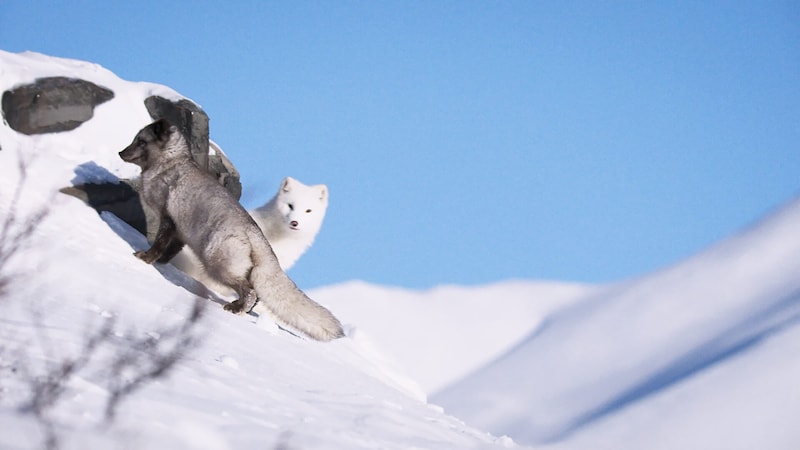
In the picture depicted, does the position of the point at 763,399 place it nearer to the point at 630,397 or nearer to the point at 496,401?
the point at 630,397

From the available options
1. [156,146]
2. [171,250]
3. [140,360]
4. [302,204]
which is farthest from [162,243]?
[140,360]

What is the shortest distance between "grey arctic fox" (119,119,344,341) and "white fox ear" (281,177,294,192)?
1214 millimetres

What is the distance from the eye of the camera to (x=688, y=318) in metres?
31.6

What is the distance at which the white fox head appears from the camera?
9.19m

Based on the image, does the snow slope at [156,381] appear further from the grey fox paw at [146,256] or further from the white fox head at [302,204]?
the white fox head at [302,204]

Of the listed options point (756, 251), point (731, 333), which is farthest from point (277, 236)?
point (756, 251)

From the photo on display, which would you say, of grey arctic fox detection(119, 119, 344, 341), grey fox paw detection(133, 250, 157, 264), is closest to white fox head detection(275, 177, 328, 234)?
grey arctic fox detection(119, 119, 344, 341)

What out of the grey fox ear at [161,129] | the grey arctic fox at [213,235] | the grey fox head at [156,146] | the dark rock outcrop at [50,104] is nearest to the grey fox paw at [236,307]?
the grey arctic fox at [213,235]

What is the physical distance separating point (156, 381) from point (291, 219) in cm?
541

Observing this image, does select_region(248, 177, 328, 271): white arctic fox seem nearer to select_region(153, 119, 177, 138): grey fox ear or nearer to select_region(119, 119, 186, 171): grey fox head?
select_region(119, 119, 186, 171): grey fox head

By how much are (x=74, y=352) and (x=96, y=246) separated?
3.87 meters

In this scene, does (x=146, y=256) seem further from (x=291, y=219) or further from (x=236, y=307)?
(x=291, y=219)

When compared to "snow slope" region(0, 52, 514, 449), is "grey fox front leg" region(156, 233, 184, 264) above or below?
above

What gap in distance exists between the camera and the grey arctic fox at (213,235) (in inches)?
299
